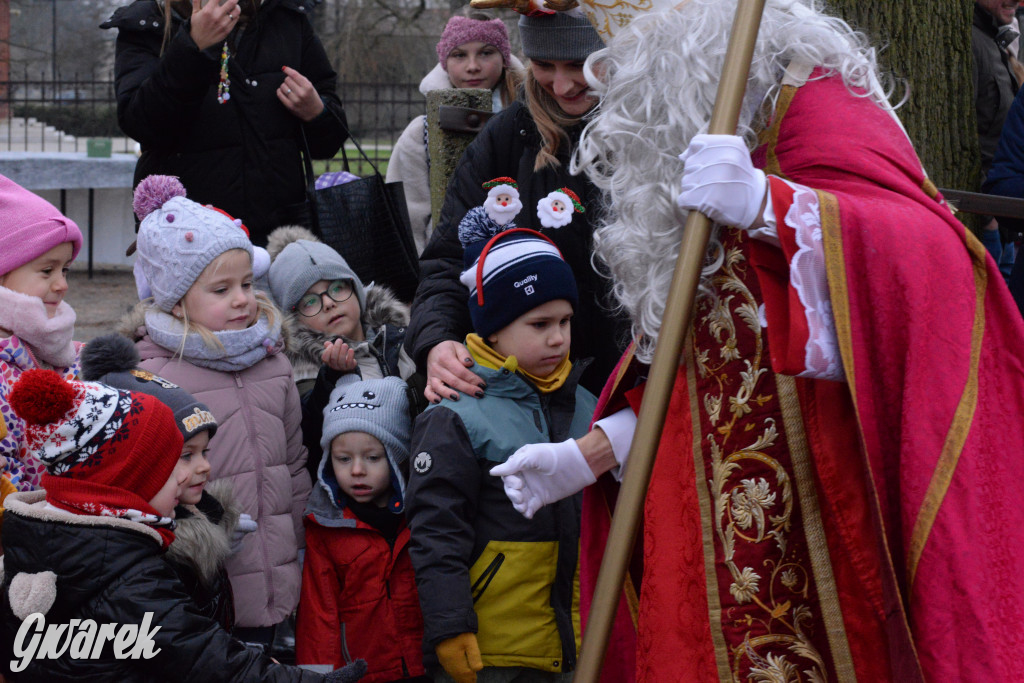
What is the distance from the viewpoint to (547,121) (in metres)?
3.25

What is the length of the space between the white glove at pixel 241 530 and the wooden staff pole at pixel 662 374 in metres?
1.42

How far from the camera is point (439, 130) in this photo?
4137 millimetres

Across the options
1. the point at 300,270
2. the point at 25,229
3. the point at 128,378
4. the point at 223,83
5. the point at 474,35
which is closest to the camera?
the point at 128,378

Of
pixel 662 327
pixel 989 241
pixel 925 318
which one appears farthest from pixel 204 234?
pixel 989 241

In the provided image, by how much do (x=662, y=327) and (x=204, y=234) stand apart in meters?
1.93

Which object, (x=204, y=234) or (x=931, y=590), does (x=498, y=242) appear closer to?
(x=204, y=234)

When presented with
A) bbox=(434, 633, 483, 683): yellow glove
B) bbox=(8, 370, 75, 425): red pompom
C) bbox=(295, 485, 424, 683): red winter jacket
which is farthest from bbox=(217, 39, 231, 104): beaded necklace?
bbox=(434, 633, 483, 683): yellow glove

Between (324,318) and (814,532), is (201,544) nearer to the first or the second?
(324,318)

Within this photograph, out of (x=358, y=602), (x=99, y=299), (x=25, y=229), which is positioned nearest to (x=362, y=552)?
(x=358, y=602)

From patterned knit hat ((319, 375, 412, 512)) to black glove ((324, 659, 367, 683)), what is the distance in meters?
0.65

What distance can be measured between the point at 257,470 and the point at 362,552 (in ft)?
1.32

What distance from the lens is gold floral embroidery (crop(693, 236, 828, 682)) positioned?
204cm

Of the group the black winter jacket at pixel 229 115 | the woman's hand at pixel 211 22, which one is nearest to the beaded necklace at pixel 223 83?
the black winter jacket at pixel 229 115

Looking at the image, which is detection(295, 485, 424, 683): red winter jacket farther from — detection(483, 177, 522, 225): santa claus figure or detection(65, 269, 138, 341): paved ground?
detection(65, 269, 138, 341): paved ground
